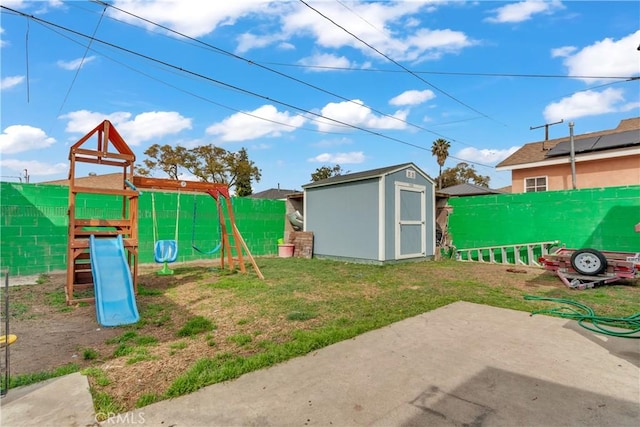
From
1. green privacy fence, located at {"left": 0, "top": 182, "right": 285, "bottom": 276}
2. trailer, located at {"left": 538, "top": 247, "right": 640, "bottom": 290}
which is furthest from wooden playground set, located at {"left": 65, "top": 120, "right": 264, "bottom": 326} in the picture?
trailer, located at {"left": 538, "top": 247, "right": 640, "bottom": 290}

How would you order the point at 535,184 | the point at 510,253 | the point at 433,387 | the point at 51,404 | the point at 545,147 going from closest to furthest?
the point at 51,404, the point at 433,387, the point at 510,253, the point at 535,184, the point at 545,147

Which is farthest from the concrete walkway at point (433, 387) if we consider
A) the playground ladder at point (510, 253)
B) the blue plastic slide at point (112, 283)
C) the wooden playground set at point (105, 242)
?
the playground ladder at point (510, 253)

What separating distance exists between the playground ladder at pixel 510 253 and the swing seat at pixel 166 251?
8.17m

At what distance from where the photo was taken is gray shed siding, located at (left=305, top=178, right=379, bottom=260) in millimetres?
8859

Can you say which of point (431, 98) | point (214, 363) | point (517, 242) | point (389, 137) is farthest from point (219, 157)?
point (214, 363)

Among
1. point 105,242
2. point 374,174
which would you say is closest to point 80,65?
point 105,242

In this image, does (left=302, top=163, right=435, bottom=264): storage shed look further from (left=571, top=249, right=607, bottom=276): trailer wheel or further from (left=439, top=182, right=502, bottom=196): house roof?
(left=439, top=182, right=502, bottom=196): house roof

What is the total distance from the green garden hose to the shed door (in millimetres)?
4800

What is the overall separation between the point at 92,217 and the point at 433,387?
340 inches

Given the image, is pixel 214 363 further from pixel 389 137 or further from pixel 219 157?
pixel 219 157

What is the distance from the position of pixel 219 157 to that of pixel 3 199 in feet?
73.6

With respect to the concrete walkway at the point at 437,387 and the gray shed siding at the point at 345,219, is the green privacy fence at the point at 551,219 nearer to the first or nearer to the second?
the gray shed siding at the point at 345,219

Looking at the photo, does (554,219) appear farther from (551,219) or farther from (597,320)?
(597,320)

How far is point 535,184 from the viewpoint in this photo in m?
12.9
